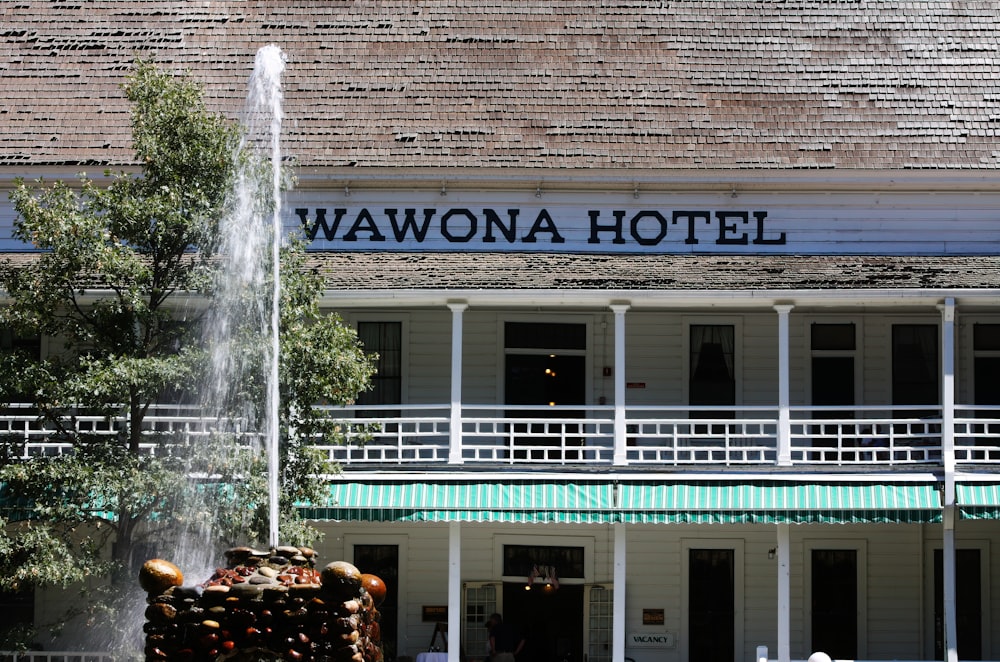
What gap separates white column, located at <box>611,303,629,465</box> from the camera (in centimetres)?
2072

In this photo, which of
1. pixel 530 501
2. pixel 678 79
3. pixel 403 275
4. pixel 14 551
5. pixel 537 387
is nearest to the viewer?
pixel 14 551

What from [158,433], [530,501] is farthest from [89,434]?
[530,501]

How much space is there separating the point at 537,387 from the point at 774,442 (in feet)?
12.0

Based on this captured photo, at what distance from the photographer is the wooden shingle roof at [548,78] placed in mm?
24078

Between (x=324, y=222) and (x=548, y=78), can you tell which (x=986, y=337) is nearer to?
(x=548, y=78)

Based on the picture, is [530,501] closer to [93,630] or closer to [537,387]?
[537,387]

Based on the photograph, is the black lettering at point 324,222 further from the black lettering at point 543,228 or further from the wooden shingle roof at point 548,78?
the black lettering at point 543,228

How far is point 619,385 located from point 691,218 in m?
4.26

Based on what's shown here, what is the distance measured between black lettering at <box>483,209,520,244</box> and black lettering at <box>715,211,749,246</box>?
3.18 meters

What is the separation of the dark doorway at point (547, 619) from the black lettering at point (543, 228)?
534 centimetres

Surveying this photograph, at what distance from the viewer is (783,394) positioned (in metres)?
20.8

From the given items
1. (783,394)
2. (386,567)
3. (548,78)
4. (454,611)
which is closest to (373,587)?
(454,611)

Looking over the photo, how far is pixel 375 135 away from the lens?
957 inches

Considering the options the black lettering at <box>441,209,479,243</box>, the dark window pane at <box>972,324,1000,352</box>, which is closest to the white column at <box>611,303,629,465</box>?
the black lettering at <box>441,209,479,243</box>
